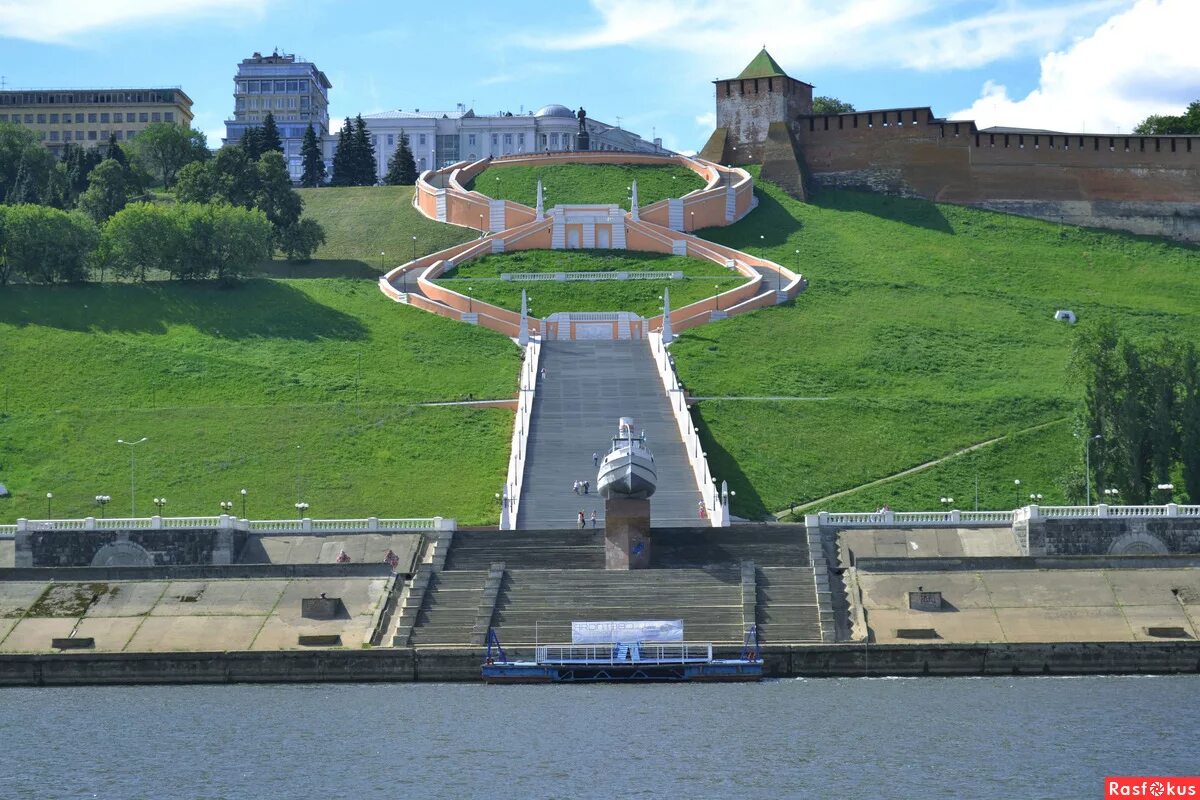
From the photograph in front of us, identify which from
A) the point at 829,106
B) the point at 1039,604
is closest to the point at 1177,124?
the point at 829,106

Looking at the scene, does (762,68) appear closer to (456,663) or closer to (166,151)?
(166,151)

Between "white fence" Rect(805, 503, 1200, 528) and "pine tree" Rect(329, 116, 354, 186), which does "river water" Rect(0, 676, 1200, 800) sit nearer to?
"white fence" Rect(805, 503, 1200, 528)

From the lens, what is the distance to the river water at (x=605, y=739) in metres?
36.2

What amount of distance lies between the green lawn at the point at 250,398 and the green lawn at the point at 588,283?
4361 millimetres

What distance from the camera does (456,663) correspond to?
159 ft

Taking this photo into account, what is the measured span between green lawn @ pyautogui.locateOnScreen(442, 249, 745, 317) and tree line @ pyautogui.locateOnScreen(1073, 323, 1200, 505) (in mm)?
25850

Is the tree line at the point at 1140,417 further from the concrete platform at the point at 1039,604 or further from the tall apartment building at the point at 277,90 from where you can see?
the tall apartment building at the point at 277,90

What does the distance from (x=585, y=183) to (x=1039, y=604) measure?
57.7 metres

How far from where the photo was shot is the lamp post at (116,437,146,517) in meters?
61.9

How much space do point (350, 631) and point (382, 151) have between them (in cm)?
10364

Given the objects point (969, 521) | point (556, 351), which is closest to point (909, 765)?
point (969, 521)

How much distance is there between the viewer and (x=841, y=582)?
52.6m

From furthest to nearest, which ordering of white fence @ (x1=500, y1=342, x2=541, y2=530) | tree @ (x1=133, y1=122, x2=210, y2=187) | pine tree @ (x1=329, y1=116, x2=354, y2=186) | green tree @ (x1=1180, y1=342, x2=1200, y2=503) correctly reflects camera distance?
tree @ (x1=133, y1=122, x2=210, y2=187) → pine tree @ (x1=329, y1=116, x2=354, y2=186) → green tree @ (x1=1180, y1=342, x2=1200, y2=503) → white fence @ (x1=500, y1=342, x2=541, y2=530)
